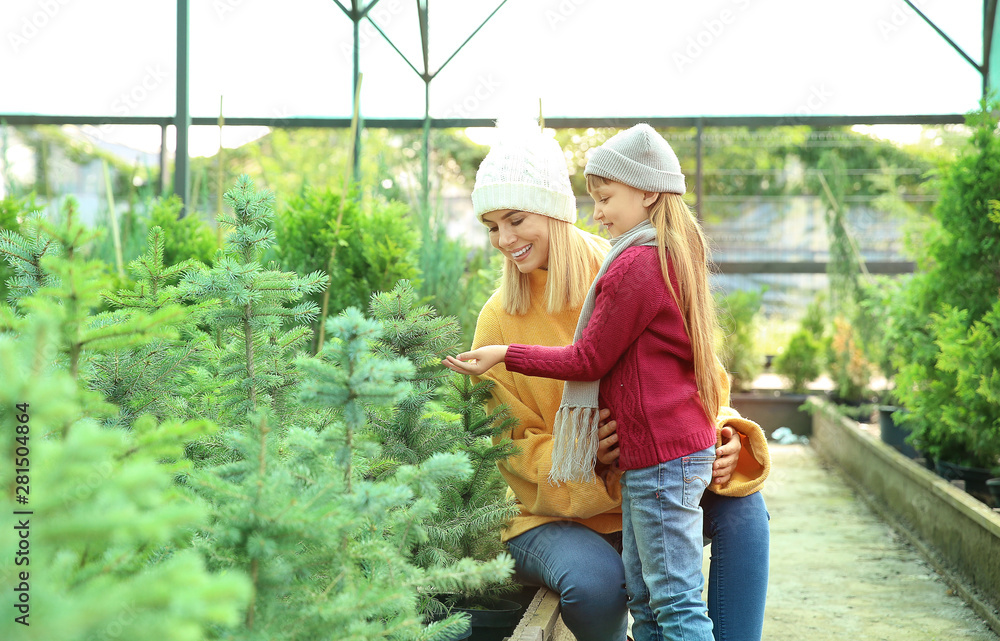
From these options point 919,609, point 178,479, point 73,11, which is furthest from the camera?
point 73,11

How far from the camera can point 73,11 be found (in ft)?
15.2

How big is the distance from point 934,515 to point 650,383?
2.62 metres

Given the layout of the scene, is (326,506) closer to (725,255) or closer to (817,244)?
(725,255)

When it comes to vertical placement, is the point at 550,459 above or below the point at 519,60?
below

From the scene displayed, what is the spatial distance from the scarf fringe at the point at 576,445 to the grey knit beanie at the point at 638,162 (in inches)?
21.6

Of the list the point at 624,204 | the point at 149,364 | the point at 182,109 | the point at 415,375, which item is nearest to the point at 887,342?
the point at 624,204

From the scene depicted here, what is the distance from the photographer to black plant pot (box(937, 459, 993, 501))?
12.4 feet

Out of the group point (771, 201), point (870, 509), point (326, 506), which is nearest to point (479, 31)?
point (870, 509)

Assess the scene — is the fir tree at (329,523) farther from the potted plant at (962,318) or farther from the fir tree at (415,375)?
the potted plant at (962,318)

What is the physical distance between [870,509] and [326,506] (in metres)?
4.54

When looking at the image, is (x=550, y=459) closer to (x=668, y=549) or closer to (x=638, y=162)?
(x=668, y=549)

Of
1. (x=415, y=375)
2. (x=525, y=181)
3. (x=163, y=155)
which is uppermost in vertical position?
(x=163, y=155)

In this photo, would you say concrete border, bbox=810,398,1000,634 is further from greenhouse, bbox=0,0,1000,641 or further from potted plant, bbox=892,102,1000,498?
potted plant, bbox=892,102,1000,498

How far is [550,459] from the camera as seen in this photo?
6.46ft
